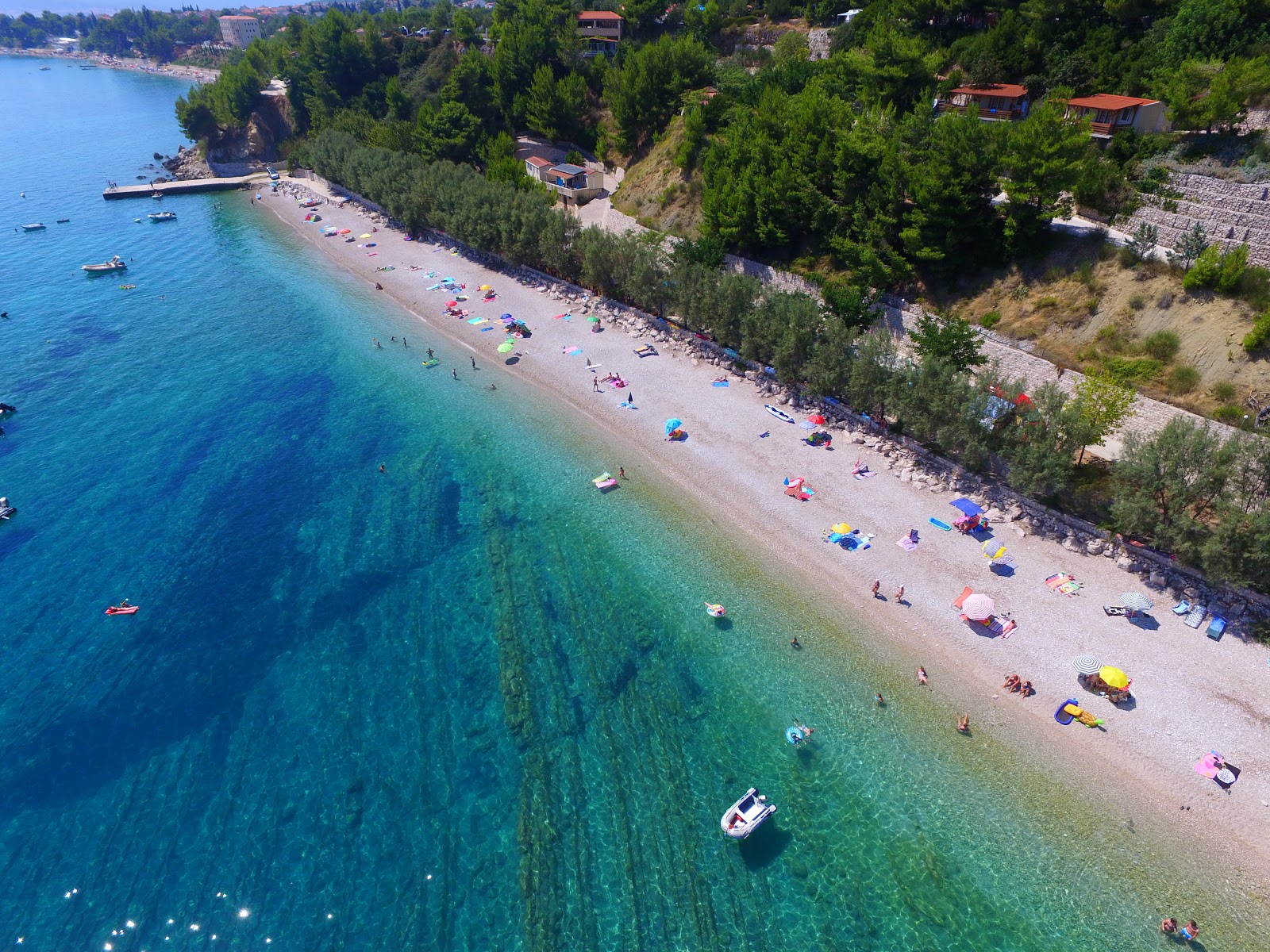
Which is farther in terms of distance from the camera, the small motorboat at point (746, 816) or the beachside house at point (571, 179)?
the beachside house at point (571, 179)

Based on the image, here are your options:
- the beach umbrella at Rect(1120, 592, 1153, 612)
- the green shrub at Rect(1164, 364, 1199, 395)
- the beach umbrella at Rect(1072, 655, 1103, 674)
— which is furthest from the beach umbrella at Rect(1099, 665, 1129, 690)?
the green shrub at Rect(1164, 364, 1199, 395)

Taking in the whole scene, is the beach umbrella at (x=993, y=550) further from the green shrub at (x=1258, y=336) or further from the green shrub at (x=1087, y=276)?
the green shrub at (x=1087, y=276)

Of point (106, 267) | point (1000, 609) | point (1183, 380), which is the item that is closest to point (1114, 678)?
point (1000, 609)

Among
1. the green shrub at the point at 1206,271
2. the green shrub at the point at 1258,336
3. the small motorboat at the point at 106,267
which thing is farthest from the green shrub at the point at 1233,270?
the small motorboat at the point at 106,267

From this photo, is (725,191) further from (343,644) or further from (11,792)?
(11,792)

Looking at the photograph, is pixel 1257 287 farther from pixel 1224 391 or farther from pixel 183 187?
pixel 183 187

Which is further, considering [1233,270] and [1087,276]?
[1087,276]

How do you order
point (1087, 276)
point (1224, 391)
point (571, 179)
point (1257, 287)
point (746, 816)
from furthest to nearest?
point (571, 179) < point (1087, 276) < point (1257, 287) < point (1224, 391) < point (746, 816)

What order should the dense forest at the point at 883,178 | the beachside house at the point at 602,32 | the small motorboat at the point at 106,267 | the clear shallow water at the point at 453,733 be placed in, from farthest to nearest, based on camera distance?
the beachside house at the point at 602,32 → the small motorboat at the point at 106,267 → the dense forest at the point at 883,178 → the clear shallow water at the point at 453,733
